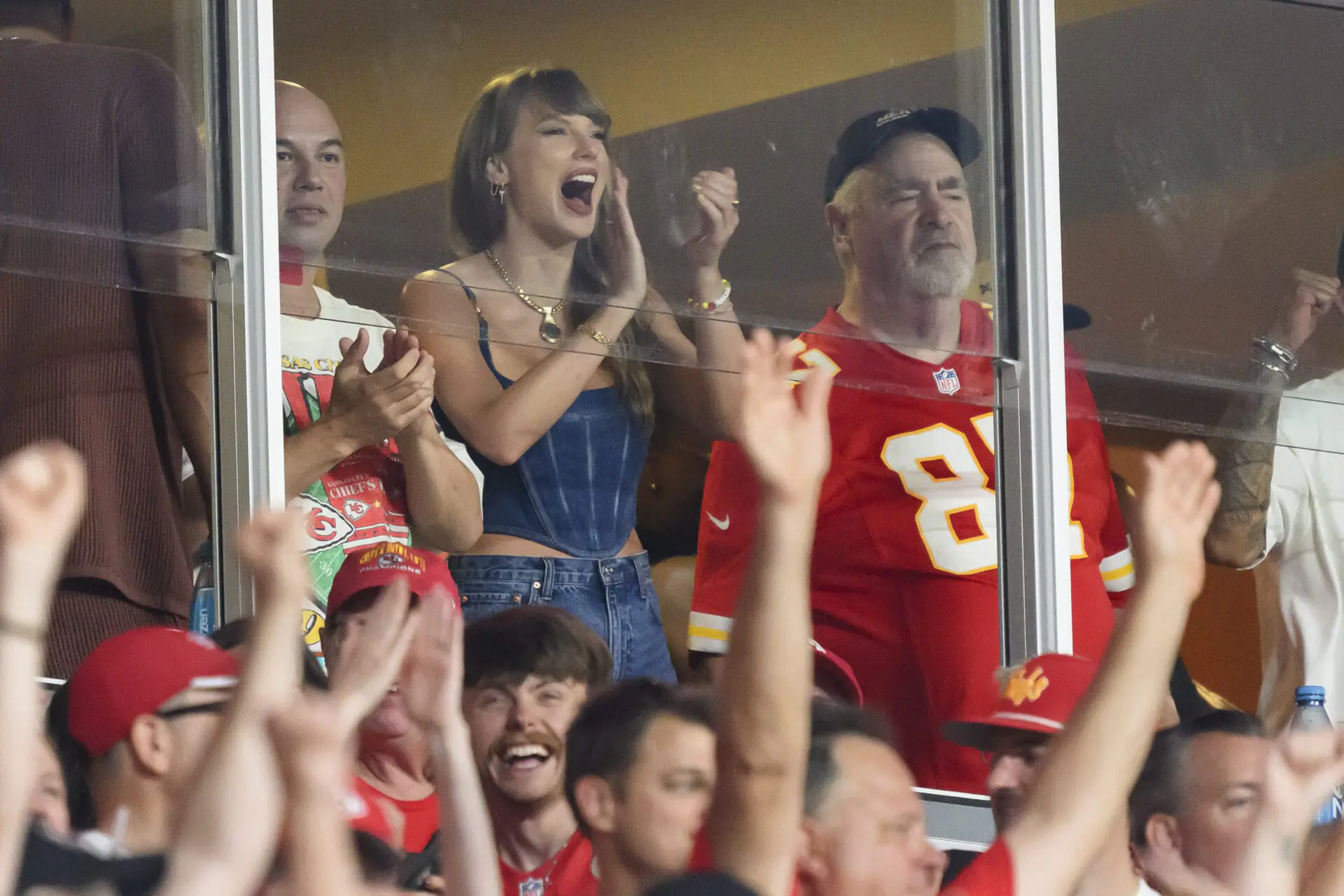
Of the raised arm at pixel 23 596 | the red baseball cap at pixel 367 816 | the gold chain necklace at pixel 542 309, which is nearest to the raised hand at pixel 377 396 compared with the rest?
the gold chain necklace at pixel 542 309

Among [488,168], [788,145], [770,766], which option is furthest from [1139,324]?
[770,766]

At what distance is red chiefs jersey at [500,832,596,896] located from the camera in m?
2.90

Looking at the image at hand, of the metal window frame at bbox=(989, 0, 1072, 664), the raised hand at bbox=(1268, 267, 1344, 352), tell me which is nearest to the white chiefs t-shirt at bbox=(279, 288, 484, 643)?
the metal window frame at bbox=(989, 0, 1072, 664)

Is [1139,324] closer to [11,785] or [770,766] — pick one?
[770,766]

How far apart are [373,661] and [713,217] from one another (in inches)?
64.9

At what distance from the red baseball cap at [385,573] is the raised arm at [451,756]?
1.78 ft

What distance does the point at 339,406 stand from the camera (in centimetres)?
344

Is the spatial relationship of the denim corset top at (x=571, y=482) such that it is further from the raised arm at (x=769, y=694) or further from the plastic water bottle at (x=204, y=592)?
the raised arm at (x=769, y=694)

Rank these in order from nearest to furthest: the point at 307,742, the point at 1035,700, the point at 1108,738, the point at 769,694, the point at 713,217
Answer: the point at 307,742 < the point at 769,694 < the point at 1108,738 < the point at 1035,700 < the point at 713,217

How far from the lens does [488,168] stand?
11.8 feet

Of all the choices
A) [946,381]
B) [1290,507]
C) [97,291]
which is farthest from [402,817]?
[1290,507]

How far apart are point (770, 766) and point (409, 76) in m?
1.71

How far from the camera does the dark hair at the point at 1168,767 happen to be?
3250 mm

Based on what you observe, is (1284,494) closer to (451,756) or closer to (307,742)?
(451,756)
